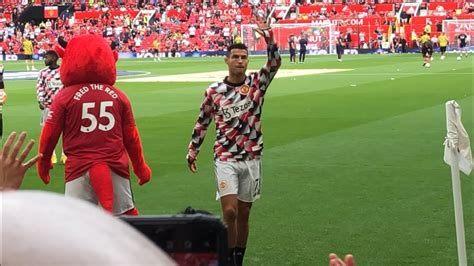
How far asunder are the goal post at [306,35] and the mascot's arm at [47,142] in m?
59.3

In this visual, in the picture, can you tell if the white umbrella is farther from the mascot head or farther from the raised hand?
the raised hand

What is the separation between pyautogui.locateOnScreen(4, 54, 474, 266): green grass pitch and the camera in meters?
9.45

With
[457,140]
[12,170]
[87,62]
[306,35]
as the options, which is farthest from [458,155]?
[306,35]

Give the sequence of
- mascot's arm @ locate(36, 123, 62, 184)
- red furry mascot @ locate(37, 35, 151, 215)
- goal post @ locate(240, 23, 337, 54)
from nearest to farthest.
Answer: red furry mascot @ locate(37, 35, 151, 215) → mascot's arm @ locate(36, 123, 62, 184) → goal post @ locate(240, 23, 337, 54)

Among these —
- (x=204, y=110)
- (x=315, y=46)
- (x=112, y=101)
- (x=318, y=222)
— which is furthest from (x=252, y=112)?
(x=315, y=46)

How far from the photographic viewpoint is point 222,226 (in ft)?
6.86

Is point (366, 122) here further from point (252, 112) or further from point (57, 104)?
point (57, 104)

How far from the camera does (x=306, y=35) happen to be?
2630 inches

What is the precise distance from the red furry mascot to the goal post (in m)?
59.4

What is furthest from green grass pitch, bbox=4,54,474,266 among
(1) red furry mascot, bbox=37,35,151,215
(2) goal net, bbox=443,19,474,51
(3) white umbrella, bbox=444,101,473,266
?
(2) goal net, bbox=443,19,474,51

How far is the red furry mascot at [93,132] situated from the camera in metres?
7.33

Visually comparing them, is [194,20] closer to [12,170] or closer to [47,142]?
[47,142]

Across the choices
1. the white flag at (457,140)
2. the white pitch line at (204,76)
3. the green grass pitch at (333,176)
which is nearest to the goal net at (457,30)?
the white pitch line at (204,76)

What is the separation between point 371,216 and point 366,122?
399 inches
